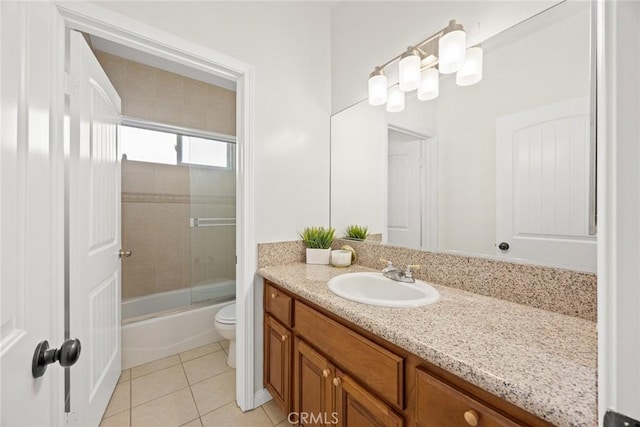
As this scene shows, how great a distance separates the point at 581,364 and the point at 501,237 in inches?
22.6

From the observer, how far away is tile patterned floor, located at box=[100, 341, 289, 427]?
1.44 m

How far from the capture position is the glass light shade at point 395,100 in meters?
1.47

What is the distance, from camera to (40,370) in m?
0.51

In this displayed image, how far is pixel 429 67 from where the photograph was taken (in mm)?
1311

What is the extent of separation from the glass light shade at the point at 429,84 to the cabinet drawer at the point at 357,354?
46.0 inches

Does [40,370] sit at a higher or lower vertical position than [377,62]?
lower

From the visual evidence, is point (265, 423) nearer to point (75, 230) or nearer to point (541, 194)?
point (75, 230)

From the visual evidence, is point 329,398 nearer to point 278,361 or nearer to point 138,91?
point 278,361

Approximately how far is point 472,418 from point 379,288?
0.73 meters

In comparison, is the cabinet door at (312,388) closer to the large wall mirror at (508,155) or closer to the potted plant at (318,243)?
the potted plant at (318,243)

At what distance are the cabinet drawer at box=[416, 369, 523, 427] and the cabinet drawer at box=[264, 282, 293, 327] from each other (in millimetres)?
692

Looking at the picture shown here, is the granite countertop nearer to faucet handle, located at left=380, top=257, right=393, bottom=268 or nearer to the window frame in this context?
faucet handle, located at left=380, top=257, right=393, bottom=268
